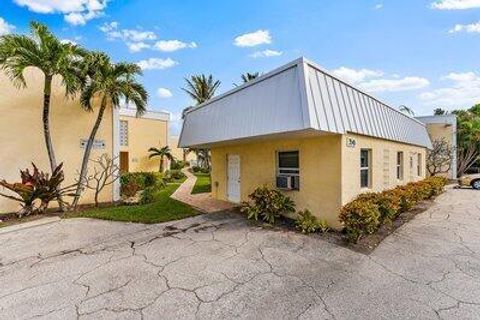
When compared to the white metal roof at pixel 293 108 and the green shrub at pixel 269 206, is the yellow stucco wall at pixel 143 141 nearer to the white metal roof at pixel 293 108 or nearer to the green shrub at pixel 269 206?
the white metal roof at pixel 293 108

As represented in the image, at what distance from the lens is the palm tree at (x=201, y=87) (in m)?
24.9

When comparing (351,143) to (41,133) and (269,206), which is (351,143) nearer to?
(269,206)

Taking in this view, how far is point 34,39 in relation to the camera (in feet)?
26.8

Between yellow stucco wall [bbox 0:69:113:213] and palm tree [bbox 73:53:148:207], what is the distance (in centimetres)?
57

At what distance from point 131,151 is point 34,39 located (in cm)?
1732

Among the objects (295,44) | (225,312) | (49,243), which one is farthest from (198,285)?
(295,44)

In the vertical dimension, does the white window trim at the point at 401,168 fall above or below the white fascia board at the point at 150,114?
below

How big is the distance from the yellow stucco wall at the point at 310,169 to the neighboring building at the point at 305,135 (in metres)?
0.03

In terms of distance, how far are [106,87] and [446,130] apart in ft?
83.7

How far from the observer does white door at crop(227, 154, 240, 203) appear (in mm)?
11297

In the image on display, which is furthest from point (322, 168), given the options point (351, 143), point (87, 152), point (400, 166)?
point (87, 152)

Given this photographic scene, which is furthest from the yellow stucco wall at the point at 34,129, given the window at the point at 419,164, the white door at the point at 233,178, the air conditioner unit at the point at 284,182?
the window at the point at 419,164

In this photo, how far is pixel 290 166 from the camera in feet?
28.5

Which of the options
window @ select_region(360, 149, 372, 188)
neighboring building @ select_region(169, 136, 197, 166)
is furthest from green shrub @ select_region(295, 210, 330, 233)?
neighboring building @ select_region(169, 136, 197, 166)
